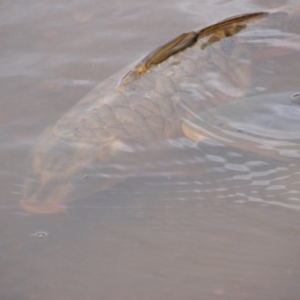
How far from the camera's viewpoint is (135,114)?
10.8 ft

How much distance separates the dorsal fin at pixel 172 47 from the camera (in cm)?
344

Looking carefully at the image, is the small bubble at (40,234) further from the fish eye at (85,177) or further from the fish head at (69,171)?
the fish eye at (85,177)

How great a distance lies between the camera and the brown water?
2.79 metres

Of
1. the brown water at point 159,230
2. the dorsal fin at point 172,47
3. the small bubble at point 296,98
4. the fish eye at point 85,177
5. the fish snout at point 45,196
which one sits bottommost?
the brown water at point 159,230

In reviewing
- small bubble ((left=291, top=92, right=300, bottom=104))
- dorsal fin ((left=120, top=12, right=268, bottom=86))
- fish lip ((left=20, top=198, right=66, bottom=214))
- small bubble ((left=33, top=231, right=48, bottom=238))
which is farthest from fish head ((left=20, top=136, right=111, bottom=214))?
small bubble ((left=291, top=92, right=300, bottom=104))

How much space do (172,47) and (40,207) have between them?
1245mm

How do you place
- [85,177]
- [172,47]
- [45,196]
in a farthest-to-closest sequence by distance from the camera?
[172,47] < [85,177] < [45,196]

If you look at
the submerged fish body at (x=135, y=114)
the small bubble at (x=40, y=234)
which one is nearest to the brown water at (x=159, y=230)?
the small bubble at (x=40, y=234)

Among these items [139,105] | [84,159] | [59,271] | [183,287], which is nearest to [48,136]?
[84,159]

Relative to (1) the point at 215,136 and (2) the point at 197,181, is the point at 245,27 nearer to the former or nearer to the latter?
(1) the point at 215,136

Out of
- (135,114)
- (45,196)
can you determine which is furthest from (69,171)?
(135,114)

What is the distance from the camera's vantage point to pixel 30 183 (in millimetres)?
3068

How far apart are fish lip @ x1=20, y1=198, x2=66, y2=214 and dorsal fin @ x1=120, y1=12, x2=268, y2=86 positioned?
0.82 metres

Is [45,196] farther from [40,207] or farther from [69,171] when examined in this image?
[69,171]
